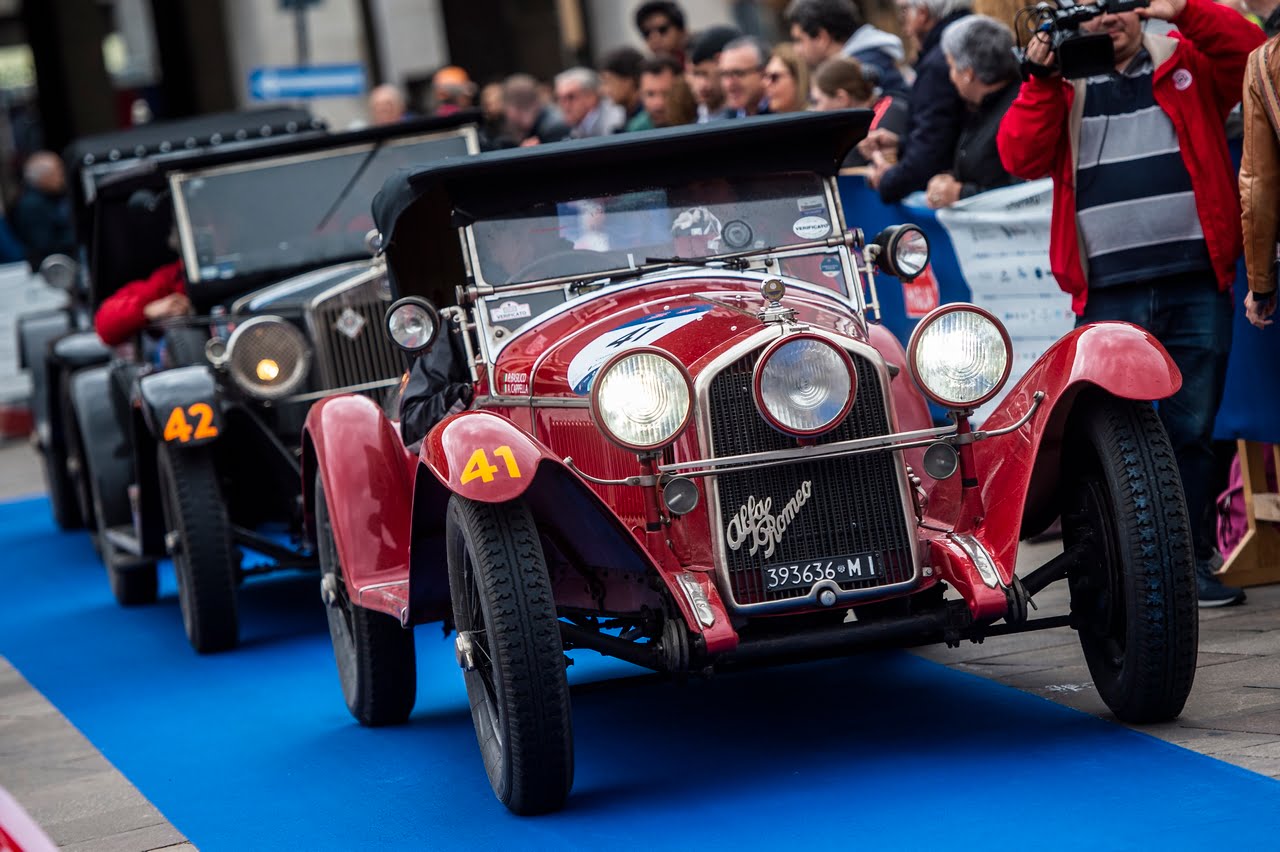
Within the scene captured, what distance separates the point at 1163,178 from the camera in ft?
19.0

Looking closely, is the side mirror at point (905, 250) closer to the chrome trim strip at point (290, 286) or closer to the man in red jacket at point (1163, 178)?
the man in red jacket at point (1163, 178)

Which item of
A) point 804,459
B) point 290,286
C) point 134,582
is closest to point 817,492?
point 804,459

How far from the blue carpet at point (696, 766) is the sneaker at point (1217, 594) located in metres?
0.95

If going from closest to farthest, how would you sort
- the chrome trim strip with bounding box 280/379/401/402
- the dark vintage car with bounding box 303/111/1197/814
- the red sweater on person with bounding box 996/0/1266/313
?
the dark vintage car with bounding box 303/111/1197/814 → the red sweater on person with bounding box 996/0/1266/313 → the chrome trim strip with bounding box 280/379/401/402

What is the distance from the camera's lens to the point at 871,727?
510 cm

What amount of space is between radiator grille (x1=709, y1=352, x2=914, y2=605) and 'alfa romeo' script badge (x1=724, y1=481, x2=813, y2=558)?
12mm

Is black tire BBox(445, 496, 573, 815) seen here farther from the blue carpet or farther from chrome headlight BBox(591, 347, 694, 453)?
chrome headlight BBox(591, 347, 694, 453)

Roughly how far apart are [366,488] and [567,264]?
0.94 metres

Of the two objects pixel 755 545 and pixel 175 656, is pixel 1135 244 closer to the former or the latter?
pixel 755 545

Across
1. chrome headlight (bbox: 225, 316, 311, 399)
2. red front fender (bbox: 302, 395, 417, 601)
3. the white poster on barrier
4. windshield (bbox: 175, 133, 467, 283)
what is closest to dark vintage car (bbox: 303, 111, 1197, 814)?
red front fender (bbox: 302, 395, 417, 601)

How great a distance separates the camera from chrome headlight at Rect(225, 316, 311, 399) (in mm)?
7652

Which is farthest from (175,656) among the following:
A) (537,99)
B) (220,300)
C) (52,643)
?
(537,99)

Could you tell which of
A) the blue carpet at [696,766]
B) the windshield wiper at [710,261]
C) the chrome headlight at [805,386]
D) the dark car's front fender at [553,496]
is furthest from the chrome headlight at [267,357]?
the chrome headlight at [805,386]

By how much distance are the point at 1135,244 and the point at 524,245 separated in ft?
6.34
